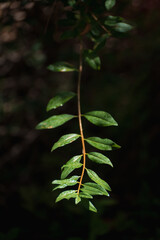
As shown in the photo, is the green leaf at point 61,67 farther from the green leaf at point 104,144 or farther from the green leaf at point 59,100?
the green leaf at point 104,144

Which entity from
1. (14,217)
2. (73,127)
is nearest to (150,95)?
(73,127)

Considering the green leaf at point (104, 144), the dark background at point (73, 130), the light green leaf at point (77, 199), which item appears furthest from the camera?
the dark background at point (73, 130)

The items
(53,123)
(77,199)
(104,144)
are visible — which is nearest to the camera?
(77,199)

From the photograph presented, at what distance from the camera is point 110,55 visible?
98.3 inches

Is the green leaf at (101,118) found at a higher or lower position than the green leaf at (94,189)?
higher

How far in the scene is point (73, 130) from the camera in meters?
3.09

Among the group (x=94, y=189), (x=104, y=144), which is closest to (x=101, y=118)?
(x=104, y=144)

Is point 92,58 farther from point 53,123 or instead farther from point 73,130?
point 73,130

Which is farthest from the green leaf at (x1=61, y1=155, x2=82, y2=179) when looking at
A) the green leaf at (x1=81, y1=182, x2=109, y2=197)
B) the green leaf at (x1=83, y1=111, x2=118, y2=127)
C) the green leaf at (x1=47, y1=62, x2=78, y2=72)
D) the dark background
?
the dark background

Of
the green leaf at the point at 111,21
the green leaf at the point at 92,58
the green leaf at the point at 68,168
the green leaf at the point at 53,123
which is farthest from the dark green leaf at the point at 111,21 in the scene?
the green leaf at the point at 68,168

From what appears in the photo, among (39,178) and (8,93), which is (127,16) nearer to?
(8,93)

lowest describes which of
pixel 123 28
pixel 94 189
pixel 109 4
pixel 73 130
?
pixel 73 130

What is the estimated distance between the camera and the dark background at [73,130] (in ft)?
6.17

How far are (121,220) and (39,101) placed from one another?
5.66 feet
